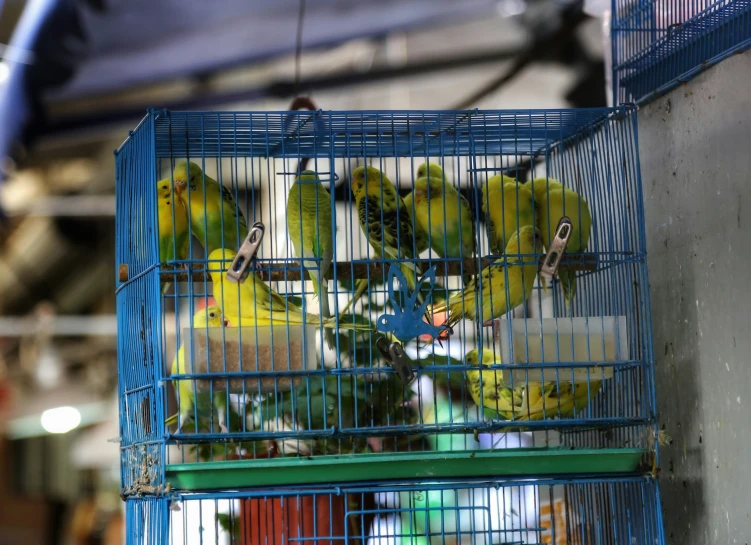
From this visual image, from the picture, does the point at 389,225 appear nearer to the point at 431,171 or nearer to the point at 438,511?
the point at 431,171

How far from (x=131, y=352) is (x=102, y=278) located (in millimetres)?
7629

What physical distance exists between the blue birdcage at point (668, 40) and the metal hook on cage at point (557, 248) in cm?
51

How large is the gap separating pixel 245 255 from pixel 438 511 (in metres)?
0.95

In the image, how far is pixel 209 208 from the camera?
8.30 feet

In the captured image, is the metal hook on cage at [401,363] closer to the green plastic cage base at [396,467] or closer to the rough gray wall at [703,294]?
the green plastic cage base at [396,467]

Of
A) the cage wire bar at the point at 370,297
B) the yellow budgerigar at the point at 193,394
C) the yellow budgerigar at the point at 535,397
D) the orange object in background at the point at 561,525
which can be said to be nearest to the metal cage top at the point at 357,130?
the cage wire bar at the point at 370,297

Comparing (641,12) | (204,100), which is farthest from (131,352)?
(204,100)

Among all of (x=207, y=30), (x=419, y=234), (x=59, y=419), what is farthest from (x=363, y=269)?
(x=59, y=419)

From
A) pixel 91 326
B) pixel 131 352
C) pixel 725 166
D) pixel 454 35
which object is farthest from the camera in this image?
pixel 91 326

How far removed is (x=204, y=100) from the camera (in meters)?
4.70

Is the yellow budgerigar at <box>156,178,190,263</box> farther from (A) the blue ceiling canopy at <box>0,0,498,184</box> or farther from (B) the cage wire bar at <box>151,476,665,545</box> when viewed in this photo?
(A) the blue ceiling canopy at <box>0,0,498,184</box>

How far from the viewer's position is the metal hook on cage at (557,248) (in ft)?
6.79

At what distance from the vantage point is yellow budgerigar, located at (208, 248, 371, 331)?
2.20m

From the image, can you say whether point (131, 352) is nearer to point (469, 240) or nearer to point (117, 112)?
point (469, 240)
